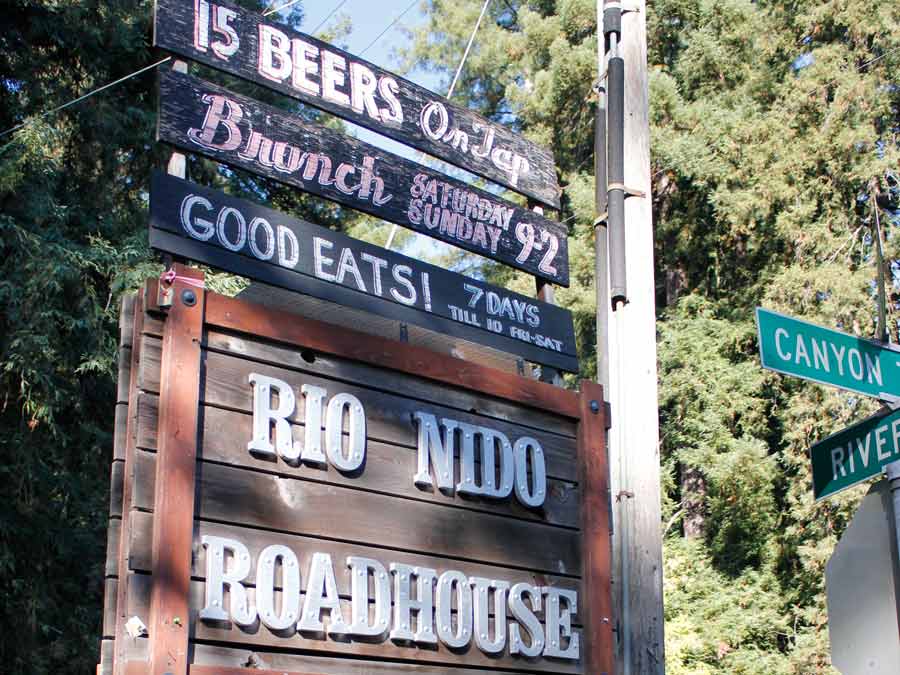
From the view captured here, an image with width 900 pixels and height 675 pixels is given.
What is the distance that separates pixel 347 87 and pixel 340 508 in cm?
244

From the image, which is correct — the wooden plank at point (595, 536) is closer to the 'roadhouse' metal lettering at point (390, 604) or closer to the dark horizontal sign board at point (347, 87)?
the 'roadhouse' metal lettering at point (390, 604)

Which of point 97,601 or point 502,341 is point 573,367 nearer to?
point 502,341

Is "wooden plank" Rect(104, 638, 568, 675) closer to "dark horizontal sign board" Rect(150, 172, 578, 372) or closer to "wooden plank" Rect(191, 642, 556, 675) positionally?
"wooden plank" Rect(191, 642, 556, 675)

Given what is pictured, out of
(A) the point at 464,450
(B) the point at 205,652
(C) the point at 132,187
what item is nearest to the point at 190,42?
(A) the point at 464,450

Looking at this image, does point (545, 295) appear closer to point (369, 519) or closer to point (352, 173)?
point (352, 173)

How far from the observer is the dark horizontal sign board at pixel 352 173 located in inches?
214

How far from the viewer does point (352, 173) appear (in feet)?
19.6

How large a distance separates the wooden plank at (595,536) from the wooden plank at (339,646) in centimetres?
10

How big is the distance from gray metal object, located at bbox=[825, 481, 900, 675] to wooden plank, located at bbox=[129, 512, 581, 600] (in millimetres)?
1135

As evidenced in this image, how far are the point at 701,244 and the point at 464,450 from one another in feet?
57.2

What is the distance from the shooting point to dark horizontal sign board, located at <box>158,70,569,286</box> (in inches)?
214

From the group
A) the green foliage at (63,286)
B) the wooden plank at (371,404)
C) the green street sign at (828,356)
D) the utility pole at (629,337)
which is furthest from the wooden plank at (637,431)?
the green foliage at (63,286)

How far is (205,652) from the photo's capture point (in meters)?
4.04

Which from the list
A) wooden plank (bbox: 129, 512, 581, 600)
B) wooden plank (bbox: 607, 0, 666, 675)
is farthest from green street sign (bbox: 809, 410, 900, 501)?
wooden plank (bbox: 129, 512, 581, 600)
